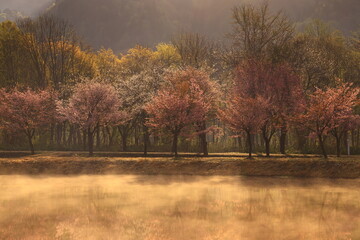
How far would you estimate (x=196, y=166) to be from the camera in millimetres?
31531

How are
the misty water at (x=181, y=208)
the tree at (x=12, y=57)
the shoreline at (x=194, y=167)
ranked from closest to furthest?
the misty water at (x=181, y=208) < the shoreline at (x=194, y=167) < the tree at (x=12, y=57)

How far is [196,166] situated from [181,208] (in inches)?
515

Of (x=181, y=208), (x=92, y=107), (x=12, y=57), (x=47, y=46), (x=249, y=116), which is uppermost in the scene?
(x=47, y=46)

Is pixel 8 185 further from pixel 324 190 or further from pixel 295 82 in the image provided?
pixel 295 82

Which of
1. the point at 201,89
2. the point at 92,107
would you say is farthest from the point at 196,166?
the point at 92,107

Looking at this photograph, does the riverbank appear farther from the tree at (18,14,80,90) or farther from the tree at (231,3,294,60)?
the tree at (18,14,80,90)

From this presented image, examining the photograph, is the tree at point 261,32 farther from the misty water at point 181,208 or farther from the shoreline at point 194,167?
the misty water at point 181,208

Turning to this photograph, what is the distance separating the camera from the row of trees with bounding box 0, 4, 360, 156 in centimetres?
3412

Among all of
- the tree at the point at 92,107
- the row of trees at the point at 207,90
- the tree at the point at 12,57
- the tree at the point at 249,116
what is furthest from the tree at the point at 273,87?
the tree at the point at 12,57

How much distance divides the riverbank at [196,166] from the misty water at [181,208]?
7.17 feet

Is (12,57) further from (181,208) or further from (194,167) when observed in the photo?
(181,208)

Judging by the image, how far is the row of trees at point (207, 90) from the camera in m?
34.1

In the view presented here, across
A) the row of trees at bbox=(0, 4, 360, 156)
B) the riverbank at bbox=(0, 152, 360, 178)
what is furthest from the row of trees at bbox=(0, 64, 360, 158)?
the riverbank at bbox=(0, 152, 360, 178)

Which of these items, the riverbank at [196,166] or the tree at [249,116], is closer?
the riverbank at [196,166]
